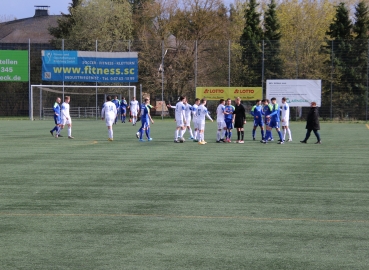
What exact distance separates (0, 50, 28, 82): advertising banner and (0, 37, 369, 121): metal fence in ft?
→ 3.63

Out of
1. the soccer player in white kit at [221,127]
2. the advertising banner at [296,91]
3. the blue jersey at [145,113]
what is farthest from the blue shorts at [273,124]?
the advertising banner at [296,91]

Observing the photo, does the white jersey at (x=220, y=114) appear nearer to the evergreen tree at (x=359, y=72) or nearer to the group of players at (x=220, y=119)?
the group of players at (x=220, y=119)

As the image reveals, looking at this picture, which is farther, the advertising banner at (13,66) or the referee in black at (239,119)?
the advertising banner at (13,66)

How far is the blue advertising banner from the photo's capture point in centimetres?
5300

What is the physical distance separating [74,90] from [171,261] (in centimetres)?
5054

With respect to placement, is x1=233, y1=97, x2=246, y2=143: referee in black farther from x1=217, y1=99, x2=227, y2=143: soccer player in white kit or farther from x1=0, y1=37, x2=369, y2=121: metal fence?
x1=0, y1=37, x2=369, y2=121: metal fence

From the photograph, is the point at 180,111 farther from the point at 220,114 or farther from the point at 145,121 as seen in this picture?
the point at 220,114

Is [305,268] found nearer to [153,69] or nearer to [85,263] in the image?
[85,263]

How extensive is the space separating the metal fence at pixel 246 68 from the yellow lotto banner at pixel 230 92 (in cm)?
91

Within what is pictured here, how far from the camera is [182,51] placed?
59219mm

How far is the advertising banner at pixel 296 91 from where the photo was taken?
1987 inches

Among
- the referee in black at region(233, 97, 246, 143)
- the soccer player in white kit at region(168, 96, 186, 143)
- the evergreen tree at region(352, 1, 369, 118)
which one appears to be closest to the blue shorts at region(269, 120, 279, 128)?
the referee in black at region(233, 97, 246, 143)

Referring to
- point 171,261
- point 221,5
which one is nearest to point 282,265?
point 171,261

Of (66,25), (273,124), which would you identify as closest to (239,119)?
(273,124)
